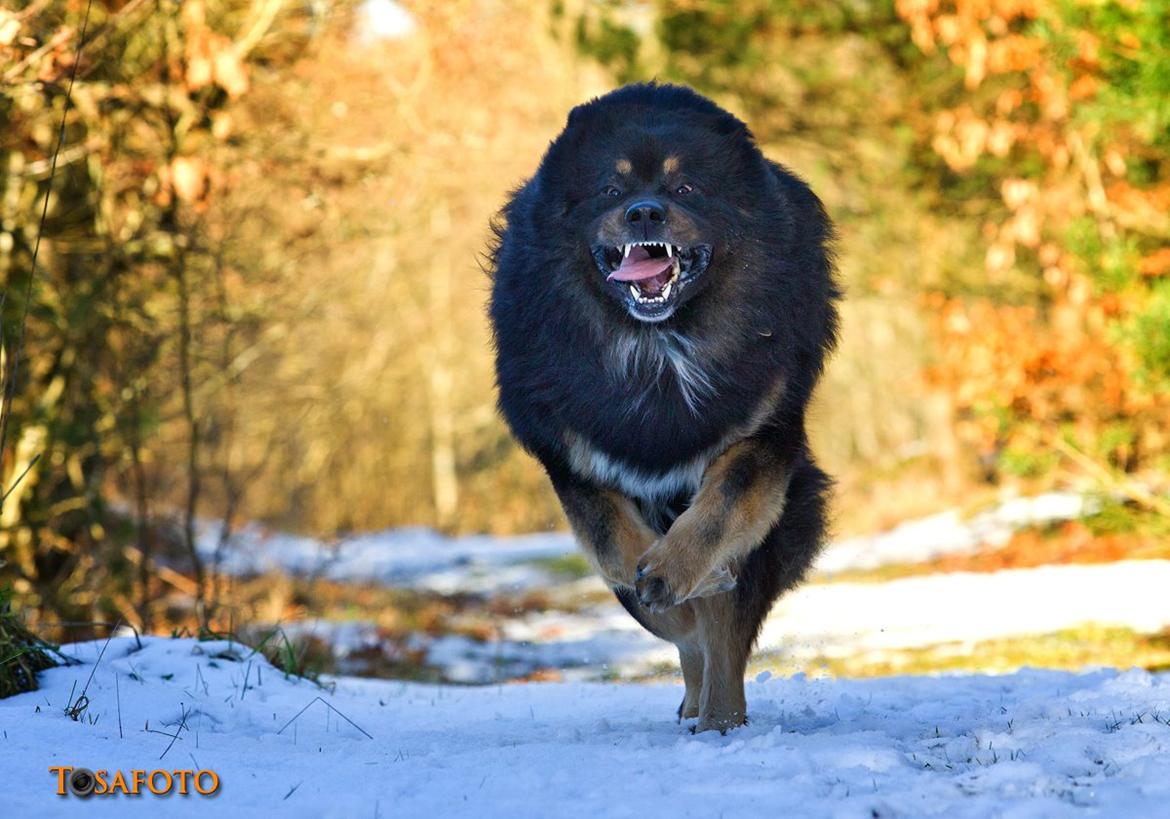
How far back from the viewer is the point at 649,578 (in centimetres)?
425

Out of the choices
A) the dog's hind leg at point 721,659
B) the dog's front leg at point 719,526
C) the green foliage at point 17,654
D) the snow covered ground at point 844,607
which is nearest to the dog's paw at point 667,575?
the dog's front leg at point 719,526

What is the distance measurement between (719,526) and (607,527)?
0.45 meters

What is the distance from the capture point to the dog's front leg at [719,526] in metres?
4.25

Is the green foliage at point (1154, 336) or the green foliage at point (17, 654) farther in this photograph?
the green foliage at point (1154, 336)

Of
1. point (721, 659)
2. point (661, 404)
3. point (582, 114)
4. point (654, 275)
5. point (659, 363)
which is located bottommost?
point (721, 659)

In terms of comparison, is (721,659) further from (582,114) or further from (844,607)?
(844,607)

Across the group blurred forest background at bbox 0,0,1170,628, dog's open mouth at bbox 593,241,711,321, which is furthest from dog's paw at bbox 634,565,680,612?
blurred forest background at bbox 0,0,1170,628

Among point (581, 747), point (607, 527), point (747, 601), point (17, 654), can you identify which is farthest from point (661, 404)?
point (17, 654)

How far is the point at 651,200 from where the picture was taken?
4312mm

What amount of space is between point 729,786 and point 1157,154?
1043 cm

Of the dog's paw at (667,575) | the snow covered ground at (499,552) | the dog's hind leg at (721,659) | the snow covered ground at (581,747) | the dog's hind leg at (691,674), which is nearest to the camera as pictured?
the snow covered ground at (581,747)

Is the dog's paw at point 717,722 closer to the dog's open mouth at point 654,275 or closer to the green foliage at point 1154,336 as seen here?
the dog's open mouth at point 654,275

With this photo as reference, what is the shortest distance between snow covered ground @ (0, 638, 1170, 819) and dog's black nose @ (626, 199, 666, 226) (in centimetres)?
172

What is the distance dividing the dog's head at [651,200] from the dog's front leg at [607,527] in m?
0.67
